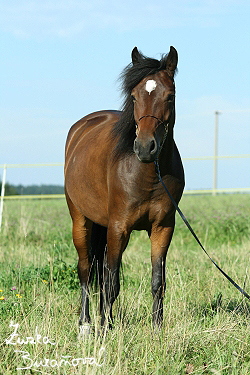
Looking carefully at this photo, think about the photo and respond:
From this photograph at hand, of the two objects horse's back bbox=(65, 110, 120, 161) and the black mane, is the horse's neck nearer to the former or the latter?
the black mane

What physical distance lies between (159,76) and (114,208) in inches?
43.6

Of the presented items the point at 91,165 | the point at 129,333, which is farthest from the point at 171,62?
the point at 129,333

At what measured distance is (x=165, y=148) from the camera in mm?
3857

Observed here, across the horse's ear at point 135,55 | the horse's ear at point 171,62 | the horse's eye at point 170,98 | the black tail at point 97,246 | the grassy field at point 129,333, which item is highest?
the horse's ear at point 135,55

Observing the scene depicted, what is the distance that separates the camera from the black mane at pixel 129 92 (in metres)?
3.63

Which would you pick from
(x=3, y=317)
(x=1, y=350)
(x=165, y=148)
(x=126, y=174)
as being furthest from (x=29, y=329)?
(x=165, y=148)

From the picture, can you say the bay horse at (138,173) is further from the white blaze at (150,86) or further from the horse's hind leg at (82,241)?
the horse's hind leg at (82,241)

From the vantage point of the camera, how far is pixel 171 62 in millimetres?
3717

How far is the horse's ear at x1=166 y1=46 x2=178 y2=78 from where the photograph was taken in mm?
3688

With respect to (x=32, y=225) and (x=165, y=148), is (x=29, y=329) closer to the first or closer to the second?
(x=165, y=148)

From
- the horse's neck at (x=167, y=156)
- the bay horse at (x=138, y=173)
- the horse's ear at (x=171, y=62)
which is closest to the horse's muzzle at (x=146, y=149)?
the bay horse at (x=138, y=173)

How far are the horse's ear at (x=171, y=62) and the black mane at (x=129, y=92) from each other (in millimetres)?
39

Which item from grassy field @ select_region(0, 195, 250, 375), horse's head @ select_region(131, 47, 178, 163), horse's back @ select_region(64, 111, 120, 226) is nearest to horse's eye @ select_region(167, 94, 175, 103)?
horse's head @ select_region(131, 47, 178, 163)

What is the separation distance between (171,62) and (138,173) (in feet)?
2.96
